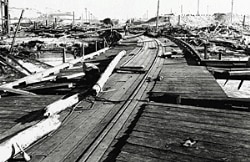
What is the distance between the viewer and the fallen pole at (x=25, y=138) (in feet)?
11.8

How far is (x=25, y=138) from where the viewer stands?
13.0ft

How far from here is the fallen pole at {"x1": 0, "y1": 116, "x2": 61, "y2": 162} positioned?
3.59 m

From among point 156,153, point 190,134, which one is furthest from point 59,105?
point 190,134

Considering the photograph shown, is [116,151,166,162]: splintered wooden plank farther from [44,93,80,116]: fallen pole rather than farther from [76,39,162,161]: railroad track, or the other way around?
[44,93,80,116]: fallen pole

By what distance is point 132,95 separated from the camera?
677 cm

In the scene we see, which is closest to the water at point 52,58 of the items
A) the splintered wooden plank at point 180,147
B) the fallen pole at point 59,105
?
the fallen pole at point 59,105

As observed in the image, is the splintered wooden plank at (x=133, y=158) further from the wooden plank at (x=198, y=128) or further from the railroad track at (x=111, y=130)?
the wooden plank at (x=198, y=128)

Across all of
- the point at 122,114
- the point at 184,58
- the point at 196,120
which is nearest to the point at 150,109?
the point at 122,114

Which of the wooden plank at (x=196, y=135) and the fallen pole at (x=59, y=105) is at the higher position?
the fallen pole at (x=59, y=105)

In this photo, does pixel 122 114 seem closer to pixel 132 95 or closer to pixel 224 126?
pixel 132 95

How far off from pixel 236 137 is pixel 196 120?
87cm

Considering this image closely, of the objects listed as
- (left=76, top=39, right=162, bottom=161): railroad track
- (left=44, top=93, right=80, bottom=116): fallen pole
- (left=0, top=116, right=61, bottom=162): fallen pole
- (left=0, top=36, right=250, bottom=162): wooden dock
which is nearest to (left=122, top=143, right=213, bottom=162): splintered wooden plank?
(left=0, top=36, right=250, bottom=162): wooden dock

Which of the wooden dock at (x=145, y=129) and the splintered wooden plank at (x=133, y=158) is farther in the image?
the wooden dock at (x=145, y=129)

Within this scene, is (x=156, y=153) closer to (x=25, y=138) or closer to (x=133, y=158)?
(x=133, y=158)
